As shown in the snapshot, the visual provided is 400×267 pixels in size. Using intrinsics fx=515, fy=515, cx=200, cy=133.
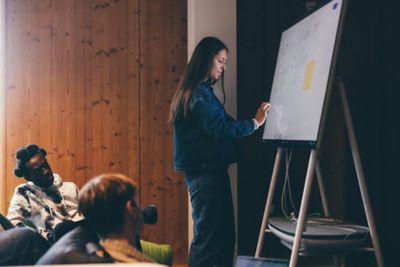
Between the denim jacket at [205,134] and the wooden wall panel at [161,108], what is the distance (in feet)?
2.73

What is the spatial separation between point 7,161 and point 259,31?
1933 millimetres

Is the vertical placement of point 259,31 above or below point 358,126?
above

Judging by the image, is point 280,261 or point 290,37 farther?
point 290,37

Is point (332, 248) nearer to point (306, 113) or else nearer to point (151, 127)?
point (306, 113)

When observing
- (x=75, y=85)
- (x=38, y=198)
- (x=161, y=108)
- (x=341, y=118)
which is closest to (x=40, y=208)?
(x=38, y=198)

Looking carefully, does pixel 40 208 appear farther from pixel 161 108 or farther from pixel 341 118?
pixel 341 118

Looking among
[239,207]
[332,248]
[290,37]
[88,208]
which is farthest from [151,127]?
[88,208]

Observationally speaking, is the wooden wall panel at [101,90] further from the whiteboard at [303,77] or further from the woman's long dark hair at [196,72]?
the whiteboard at [303,77]

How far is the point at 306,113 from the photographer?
2.53m

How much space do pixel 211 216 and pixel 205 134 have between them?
0.45 meters

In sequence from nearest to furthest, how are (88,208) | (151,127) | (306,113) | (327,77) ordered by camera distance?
(88,208)
(327,77)
(306,113)
(151,127)

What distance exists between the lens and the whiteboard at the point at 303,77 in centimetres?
241

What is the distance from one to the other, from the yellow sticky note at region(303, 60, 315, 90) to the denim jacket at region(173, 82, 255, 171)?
0.39 metres

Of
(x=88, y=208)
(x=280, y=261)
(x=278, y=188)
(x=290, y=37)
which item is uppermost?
(x=290, y=37)
